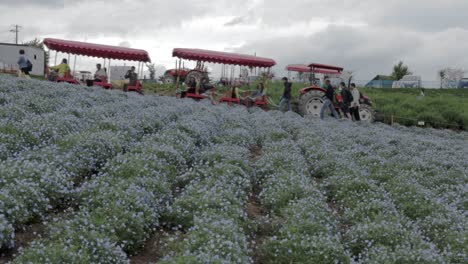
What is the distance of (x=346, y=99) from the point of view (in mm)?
23219

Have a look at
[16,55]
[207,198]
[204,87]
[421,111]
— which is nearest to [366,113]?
[421,111]

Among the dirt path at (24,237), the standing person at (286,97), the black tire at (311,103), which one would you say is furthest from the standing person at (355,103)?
the dirt path at (24,237)

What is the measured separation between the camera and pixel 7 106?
38.2 feet

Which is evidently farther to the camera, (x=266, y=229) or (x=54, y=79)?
(x=54, y=79)

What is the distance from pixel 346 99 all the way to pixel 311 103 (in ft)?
8.08

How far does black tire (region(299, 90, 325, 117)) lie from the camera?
25.1m

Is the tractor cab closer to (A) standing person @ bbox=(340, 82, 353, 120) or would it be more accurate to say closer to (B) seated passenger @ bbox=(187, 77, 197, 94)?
(B) seated passenger @ bbox=(187, 77, 197, 94)

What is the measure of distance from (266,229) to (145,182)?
215 centimetres

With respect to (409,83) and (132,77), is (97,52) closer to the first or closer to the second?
(132,77)

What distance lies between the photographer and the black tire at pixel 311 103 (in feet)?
82.3

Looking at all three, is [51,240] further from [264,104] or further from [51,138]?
[264,104]

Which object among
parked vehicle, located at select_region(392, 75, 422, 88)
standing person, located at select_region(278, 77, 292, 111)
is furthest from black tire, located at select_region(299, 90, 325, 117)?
parked vehicle, located at select_region(392, 75, 422, 88)

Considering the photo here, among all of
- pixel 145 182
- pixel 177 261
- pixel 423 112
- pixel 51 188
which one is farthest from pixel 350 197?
pixel 423 112

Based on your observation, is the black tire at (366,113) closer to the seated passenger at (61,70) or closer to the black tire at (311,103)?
the black tire at (311,103)
